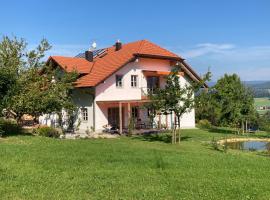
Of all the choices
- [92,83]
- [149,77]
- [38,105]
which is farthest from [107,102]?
[38,105]

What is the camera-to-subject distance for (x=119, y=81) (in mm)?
31484

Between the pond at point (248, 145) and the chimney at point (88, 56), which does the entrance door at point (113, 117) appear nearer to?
the chimney at point (88, 56)

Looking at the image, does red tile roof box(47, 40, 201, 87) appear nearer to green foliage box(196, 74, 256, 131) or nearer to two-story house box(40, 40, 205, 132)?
two-story house box(40, 40, 205, 132)

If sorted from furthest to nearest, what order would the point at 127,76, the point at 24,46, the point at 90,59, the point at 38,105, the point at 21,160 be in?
the point at 90,59
the point at 127,76
the point at 24,46
the point at 38,105
the point at 21,160

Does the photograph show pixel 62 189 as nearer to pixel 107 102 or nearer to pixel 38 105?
pixel 38 105

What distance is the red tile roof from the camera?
30.2 metres

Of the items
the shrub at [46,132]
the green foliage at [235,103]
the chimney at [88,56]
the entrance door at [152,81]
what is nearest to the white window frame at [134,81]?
the entrance door at [152,81]

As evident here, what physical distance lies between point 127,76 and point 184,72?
6305 mm

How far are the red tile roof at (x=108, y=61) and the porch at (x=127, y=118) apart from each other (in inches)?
89.5

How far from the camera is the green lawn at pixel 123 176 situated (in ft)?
29.0

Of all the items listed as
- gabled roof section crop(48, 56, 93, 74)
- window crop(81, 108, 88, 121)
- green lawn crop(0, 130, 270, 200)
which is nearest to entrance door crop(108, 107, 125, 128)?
window crop(81, 108, 88, 121)

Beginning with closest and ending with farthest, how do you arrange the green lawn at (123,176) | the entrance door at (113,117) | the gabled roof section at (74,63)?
the green lawn at (123,176)
the entrance door at (113,117)
the gabled roof section at (74,63)

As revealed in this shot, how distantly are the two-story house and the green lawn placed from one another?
1478cm

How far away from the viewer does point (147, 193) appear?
29.1ft
